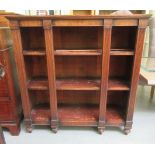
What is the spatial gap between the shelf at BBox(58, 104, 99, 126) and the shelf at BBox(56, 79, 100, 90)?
0.34 metres

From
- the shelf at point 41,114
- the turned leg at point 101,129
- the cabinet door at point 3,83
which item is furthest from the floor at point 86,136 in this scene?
the cabinet door at point 3,83

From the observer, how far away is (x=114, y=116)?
1766mm

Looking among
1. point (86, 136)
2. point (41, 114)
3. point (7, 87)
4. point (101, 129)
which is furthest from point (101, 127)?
point (7, 87)

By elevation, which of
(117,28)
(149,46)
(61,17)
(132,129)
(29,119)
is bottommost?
(132,129)

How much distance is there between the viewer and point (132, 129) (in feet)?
5.93

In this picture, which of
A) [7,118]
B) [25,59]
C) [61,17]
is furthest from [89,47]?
[7,118]

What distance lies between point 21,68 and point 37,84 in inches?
8.8

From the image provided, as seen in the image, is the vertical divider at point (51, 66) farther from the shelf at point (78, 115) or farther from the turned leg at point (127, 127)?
the turned leg at point (127, 127)

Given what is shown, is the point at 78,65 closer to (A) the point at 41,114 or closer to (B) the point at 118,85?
(B) the point at 118,85

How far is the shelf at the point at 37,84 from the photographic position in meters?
1.59

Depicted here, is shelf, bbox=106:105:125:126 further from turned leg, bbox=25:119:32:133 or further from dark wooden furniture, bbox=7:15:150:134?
turned leg, bbox=25:119:32:133

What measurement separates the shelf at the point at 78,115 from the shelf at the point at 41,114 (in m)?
0.13
